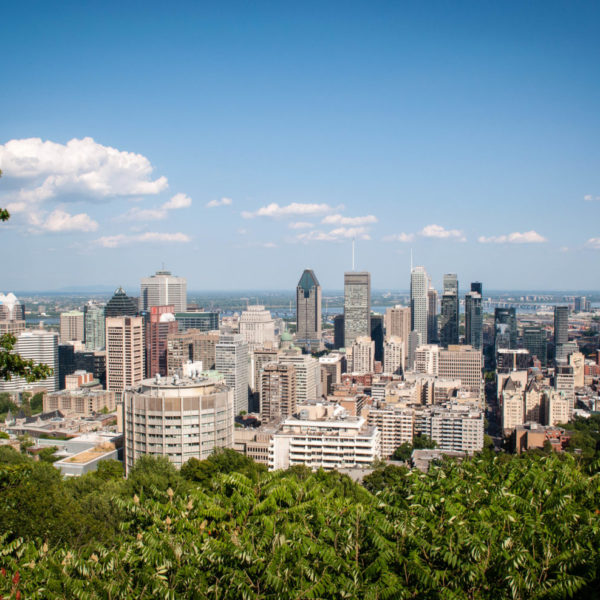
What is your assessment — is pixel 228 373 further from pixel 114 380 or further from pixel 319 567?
pixel 319 567

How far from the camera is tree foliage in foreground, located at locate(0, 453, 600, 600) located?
5.18m

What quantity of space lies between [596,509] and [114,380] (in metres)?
41.3

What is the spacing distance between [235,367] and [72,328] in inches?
1358

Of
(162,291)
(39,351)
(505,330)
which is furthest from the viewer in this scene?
(162,291)

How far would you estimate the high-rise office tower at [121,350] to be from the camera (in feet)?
144

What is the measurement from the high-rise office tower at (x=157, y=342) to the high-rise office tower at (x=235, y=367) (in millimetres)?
9421

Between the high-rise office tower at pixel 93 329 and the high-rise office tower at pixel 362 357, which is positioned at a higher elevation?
the high-rise office tower at pixel 93 329

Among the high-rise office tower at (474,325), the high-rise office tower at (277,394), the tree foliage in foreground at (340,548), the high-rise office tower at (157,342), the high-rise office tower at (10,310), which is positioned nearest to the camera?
the tree foliage in foreground at (340,548)

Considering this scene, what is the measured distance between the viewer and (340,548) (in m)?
6.01

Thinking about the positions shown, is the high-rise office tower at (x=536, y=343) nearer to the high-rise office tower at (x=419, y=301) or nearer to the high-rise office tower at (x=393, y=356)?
the high-rise office tower at (x=393, y=356)

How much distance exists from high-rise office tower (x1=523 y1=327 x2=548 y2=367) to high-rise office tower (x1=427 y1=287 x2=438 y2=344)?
54.3 ft

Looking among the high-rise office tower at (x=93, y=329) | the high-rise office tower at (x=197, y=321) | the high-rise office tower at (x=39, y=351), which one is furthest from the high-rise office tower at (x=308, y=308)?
the high-rise office tower at (x=39, y=351)

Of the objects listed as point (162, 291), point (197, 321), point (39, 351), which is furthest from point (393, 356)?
point (162, 291)

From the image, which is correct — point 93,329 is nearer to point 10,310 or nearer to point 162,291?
point 10,310
